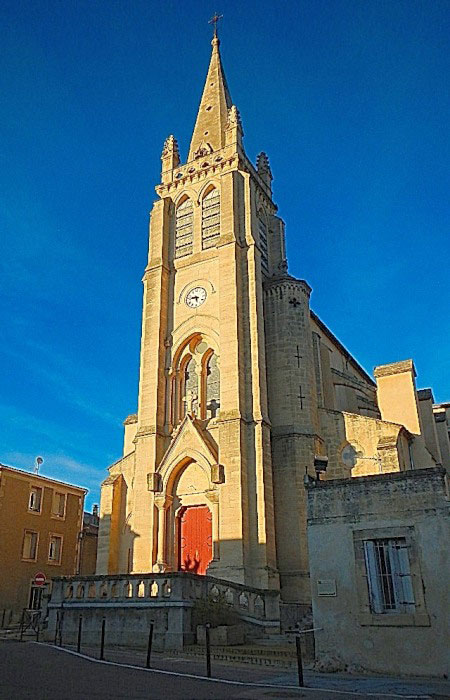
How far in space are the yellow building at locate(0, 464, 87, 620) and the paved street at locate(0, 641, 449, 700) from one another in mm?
17515

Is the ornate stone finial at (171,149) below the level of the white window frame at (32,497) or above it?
above

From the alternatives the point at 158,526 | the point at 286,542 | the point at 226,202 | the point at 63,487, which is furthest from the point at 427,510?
the point at 63,487

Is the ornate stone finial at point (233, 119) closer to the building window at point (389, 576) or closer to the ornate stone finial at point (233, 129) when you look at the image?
the ornate stone finial at point (233, 129)

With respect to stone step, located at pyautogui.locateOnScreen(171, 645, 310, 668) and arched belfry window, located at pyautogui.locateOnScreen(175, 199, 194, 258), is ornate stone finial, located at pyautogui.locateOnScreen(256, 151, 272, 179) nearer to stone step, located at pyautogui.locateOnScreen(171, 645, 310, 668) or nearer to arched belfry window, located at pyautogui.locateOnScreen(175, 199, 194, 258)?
arched belfry window, located at pyautogui.locateOnScreen(175, 199, 194, 258)

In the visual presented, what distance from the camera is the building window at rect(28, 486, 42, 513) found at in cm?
3151

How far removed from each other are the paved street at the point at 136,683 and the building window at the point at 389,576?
1373 mm

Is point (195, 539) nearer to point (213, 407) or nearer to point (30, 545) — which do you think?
point (213, 407)

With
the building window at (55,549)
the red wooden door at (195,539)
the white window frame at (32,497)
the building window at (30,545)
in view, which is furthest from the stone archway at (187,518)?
the building window at (55,549)

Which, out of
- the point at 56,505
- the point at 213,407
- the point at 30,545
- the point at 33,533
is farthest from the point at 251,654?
the point at 56,505

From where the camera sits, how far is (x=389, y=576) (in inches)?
431

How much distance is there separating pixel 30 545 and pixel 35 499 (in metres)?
2.30

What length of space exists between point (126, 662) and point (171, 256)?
812 inches

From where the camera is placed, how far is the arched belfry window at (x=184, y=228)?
96.1 feet

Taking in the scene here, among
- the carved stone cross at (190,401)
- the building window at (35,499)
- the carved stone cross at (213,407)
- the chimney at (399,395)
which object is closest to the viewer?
the carved stone cross at (213,407)
